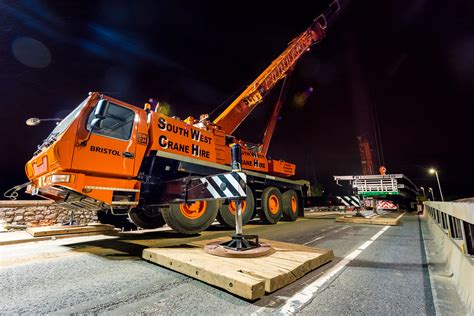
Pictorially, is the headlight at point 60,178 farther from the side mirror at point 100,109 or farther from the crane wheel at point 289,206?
the crane wheel at point 289,206

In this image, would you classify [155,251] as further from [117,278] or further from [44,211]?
[44,211]

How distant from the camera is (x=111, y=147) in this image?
4023mm

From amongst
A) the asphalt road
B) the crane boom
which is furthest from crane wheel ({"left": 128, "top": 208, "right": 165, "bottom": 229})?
the crane boom

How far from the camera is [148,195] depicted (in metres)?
4.60

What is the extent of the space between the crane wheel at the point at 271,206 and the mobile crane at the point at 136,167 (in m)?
0.74

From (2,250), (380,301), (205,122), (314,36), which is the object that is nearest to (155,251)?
(380,301)

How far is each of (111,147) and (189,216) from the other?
7.11 ft

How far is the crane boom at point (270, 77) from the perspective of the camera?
9.29 meters

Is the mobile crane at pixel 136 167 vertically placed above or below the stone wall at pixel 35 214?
above

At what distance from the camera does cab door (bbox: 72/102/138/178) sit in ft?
12.2

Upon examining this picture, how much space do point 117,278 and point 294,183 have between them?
313 inches

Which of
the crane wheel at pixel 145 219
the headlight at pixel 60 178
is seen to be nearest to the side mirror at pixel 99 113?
the headlight at pixel 60 178

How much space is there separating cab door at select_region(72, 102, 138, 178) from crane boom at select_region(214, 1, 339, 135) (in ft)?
16.2

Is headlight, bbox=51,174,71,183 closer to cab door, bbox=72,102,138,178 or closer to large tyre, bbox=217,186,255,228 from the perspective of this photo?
cab door, bbox=72,102,138,178
